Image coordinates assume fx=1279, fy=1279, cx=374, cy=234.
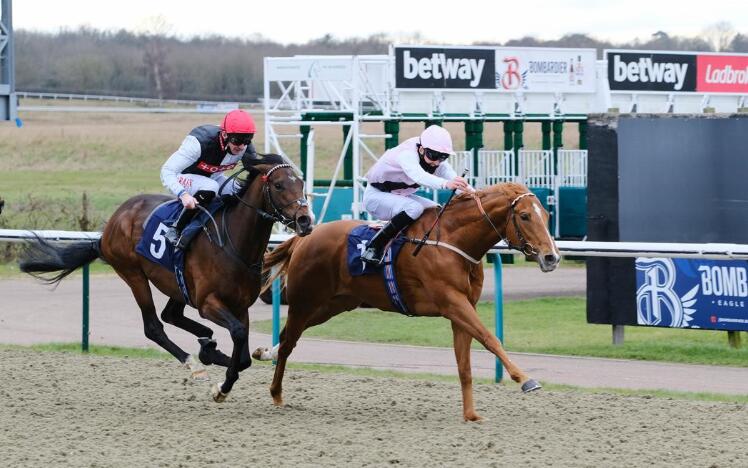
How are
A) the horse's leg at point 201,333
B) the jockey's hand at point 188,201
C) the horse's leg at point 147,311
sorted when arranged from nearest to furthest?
the jockey's hand at point 188,201 → the horse's leg at point 201,333 → the horse's leg at point 147,311

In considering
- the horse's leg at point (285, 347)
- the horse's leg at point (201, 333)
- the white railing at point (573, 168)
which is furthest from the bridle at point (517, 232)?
the white railing at point (573, 168)

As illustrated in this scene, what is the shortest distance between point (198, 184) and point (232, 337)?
1107 millimetres

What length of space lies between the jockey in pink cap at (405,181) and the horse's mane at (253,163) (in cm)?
58

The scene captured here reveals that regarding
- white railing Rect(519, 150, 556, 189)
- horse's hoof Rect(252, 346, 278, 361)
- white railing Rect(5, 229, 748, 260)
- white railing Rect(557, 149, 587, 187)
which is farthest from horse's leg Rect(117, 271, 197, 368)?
white railing Rect(557, 149, 587, 187)

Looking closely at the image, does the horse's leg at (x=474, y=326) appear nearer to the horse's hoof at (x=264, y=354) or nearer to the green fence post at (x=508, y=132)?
the horse's hoof at (x=264, y=354)

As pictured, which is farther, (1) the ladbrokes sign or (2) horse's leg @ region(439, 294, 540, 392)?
(1) the ladbrokes sign

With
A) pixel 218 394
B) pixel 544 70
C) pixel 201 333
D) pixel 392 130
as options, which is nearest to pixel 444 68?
pixel 392 130

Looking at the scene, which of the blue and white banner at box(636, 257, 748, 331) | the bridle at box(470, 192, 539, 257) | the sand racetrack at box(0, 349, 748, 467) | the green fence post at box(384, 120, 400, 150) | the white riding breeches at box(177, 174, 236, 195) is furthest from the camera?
the green fence post at box(384, 120, 400, 150)

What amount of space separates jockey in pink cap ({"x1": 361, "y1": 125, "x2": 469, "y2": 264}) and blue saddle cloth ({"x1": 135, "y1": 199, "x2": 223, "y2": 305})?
0.97 meters

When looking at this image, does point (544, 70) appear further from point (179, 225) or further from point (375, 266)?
point (375, 266)

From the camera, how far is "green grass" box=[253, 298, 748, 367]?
1030cm

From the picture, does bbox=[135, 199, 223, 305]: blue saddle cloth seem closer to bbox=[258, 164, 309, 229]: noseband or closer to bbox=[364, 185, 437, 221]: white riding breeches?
bbox=[258, 164, 309, 229]: noseband

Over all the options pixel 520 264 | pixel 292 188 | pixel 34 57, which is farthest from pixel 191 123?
pixel 292 188

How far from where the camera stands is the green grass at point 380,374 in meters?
8.07
